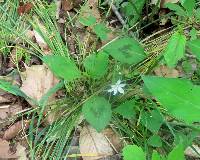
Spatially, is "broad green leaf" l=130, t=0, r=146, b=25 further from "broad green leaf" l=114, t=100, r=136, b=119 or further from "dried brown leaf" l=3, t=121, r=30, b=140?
"dried brown leaf" l=3, t=121, r=30, b=140

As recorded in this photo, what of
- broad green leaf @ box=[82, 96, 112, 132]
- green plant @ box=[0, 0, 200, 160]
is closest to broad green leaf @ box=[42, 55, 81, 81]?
green plant @ box=[0, 0, 200, 160]

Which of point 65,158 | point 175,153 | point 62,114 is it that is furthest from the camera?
point 62,114

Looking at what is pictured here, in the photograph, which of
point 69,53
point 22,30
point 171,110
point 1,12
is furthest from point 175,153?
point 1,12

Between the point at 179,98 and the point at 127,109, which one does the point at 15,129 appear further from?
the point at 179,98

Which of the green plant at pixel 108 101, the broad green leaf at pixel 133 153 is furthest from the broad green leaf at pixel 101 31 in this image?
the broad green leaf at pixel 133 153

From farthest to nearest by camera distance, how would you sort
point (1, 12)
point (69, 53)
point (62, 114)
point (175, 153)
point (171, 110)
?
point (1, 12) < point (69, 53) < point (62, 114) < point (175, 153) < point (171, 110)

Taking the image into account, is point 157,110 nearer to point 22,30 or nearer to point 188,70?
point 188,70

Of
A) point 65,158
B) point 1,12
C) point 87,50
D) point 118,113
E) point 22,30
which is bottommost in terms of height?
point 65,158
